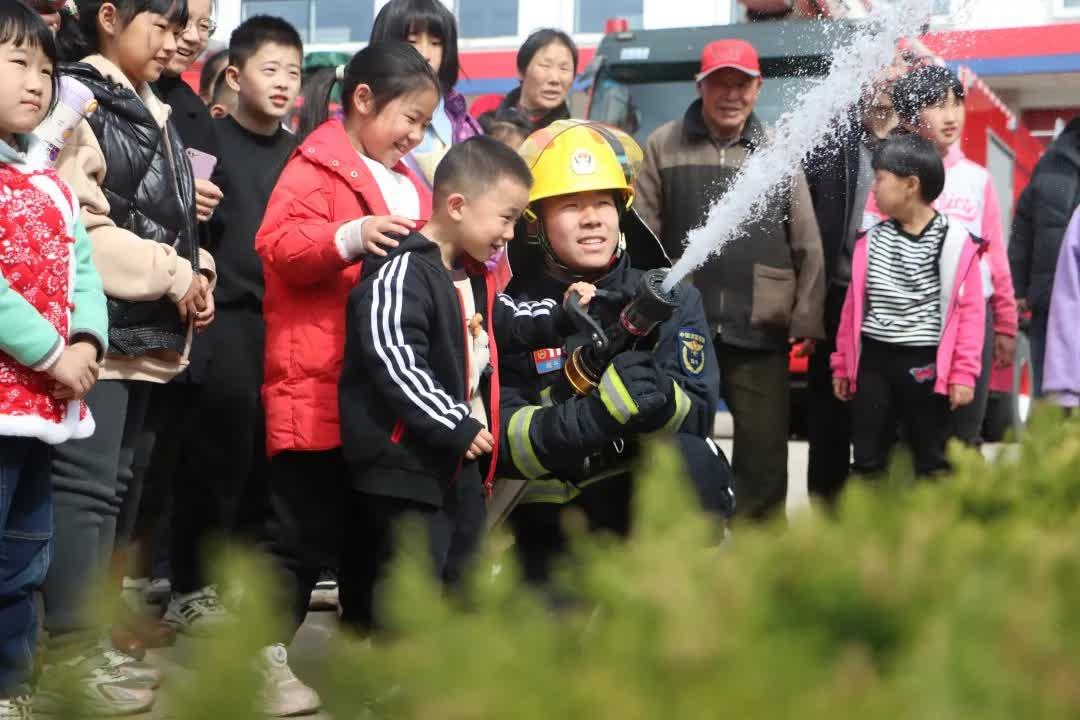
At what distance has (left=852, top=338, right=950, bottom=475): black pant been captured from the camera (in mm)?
5922

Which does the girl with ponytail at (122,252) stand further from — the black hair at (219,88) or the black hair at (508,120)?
the black hair at (219,88)

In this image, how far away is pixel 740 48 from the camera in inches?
236

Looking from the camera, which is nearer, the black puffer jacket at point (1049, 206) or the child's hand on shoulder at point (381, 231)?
the child's hand on shoulder at point (381, 231)

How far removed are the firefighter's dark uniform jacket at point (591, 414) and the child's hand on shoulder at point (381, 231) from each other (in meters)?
0.58

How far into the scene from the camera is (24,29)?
319cm

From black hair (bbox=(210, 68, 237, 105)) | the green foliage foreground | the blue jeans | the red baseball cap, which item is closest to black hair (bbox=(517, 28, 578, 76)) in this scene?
the red baseball cap

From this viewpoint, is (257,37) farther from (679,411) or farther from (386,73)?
(679,411)

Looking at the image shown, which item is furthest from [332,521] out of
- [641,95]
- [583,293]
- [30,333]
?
[641,95]

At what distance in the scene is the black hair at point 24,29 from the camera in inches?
125

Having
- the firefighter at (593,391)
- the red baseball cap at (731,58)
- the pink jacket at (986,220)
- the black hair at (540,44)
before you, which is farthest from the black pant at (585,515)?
the black hair at (540,44)

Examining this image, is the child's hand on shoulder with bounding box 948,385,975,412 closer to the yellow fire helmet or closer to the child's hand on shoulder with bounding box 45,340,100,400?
the yellow fire helmet

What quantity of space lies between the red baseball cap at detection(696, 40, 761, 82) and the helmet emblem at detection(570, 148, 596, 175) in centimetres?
196

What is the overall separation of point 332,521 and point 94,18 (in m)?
1.42

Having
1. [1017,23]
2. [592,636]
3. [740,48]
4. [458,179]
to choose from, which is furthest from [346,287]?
[1017,23]
